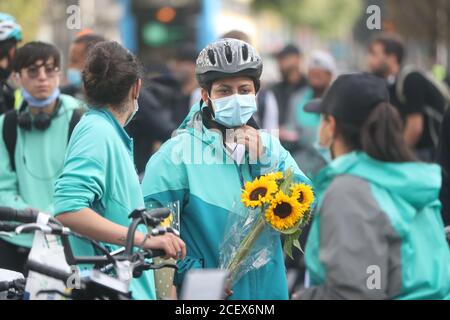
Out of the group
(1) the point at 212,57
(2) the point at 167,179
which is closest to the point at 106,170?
(2) the point at 167,179

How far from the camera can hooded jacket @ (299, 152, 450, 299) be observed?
380 centimetres

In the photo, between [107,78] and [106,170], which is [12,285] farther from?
[107,78]

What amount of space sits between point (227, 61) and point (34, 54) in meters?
2.25

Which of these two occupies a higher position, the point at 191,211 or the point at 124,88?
the point at 124,88

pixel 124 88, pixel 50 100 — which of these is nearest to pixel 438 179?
pixel 124 88

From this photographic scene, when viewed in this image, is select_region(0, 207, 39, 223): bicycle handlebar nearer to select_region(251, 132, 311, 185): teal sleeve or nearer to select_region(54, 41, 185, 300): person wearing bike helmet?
select_region(54, 41, 185, 300): person wearing bike helmet

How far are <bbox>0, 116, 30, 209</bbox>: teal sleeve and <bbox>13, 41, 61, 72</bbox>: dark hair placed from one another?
0.51 m

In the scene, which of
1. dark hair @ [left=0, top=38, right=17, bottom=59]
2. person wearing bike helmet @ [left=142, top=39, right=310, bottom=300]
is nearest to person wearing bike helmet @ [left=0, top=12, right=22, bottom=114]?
dark hair @ [left=0, top=38, right=17, bottom=59]

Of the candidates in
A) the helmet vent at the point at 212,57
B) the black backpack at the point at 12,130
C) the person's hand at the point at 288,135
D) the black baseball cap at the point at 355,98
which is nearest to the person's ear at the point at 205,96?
the helmet vent at the point at 212,57

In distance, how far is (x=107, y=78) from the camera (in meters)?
4.84

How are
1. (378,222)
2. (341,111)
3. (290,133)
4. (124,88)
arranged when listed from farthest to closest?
(290,133) < (124,88) < (341,111) < (378,222)

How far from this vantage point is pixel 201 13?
24.5 m
